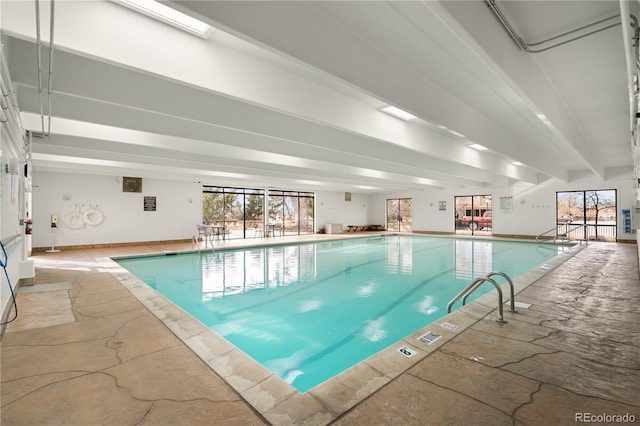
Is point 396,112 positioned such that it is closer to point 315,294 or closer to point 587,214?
point 315,294

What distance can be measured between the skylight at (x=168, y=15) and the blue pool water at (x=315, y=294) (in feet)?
10.3

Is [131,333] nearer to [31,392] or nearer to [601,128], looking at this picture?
[31,392]

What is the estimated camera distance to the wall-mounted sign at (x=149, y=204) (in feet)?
34.2

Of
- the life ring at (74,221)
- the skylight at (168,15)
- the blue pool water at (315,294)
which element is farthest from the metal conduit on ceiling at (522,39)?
the life ring at (74,221)

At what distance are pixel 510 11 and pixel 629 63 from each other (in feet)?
3.40

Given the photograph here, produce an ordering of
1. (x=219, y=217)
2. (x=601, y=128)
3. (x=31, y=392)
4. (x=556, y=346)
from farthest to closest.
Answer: (x=219, y=217) < (x=601, y=128) < (x=556, y=346) < (x=31, y=392)

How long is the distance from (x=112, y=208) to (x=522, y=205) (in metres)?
16.1

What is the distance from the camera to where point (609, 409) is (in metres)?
1.58

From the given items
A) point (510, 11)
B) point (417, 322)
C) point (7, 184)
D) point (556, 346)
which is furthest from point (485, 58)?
point (7, 184)

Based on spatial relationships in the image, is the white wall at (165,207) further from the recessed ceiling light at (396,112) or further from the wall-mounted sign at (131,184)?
the recessed ceiling light at (396,112)

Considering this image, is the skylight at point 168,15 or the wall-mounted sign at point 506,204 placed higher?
the skylight at point 168,15

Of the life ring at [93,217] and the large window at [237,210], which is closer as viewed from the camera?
the life ring at [93,217]

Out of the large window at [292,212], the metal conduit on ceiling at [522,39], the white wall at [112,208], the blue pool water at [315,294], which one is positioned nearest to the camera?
the metal conduit on ceiling at [522,39]

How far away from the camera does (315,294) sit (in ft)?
16.2
